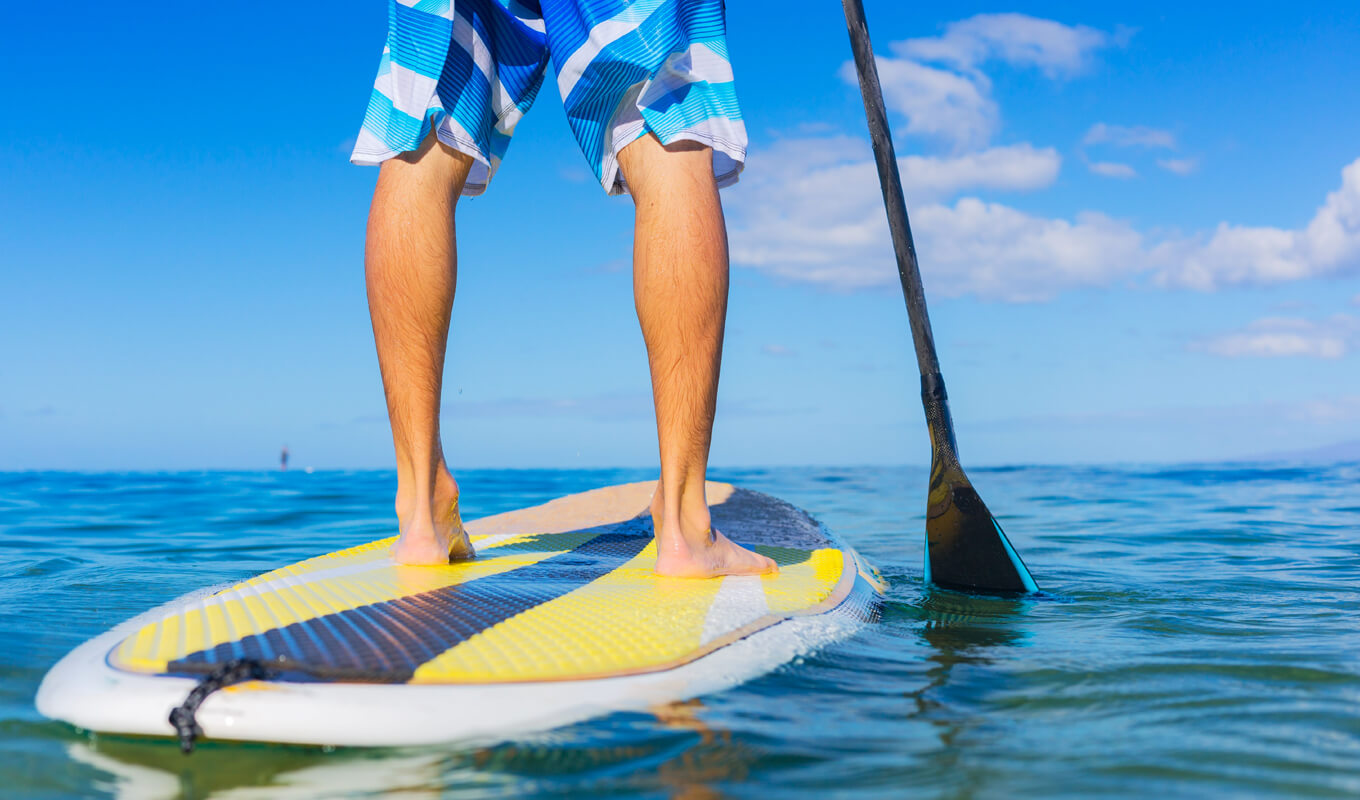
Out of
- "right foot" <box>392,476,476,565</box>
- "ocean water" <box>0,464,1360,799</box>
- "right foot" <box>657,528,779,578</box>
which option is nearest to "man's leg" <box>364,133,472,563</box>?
"right foot" <box>392,476,476,565</box>

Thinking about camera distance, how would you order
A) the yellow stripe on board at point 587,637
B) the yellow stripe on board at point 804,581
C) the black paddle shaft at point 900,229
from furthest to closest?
the black paddle shaft at point 900,229 < the yellow stripe on board at point 804,581 < the yellow stripe on board at point 587,637

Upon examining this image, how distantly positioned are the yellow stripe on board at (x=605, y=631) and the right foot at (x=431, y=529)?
→ 0.41 m

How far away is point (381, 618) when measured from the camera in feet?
4.89

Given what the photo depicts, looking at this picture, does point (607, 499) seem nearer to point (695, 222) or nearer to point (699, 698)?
point (695, 222)

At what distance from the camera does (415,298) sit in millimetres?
1979

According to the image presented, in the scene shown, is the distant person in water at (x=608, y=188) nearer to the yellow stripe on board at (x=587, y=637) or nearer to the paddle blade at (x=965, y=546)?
the yellow stripe on board at (x=587, y=637)

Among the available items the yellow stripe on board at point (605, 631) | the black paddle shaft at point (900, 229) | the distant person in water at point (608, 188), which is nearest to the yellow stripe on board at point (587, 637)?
the yellow stripe on board at point (605, 631)

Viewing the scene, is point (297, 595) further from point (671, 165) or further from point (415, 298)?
point (671, 165)

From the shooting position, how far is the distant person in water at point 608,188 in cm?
191

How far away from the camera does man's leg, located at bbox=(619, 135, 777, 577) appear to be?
1.90m

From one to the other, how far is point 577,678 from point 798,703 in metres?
0.35

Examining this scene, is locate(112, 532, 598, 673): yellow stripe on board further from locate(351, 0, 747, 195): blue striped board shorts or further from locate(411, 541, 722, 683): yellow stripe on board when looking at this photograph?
locate(351, 0, 747, 195): blue striped board shorts

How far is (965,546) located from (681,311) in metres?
1.23

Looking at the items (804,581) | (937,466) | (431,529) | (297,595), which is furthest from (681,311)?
(937,466)
